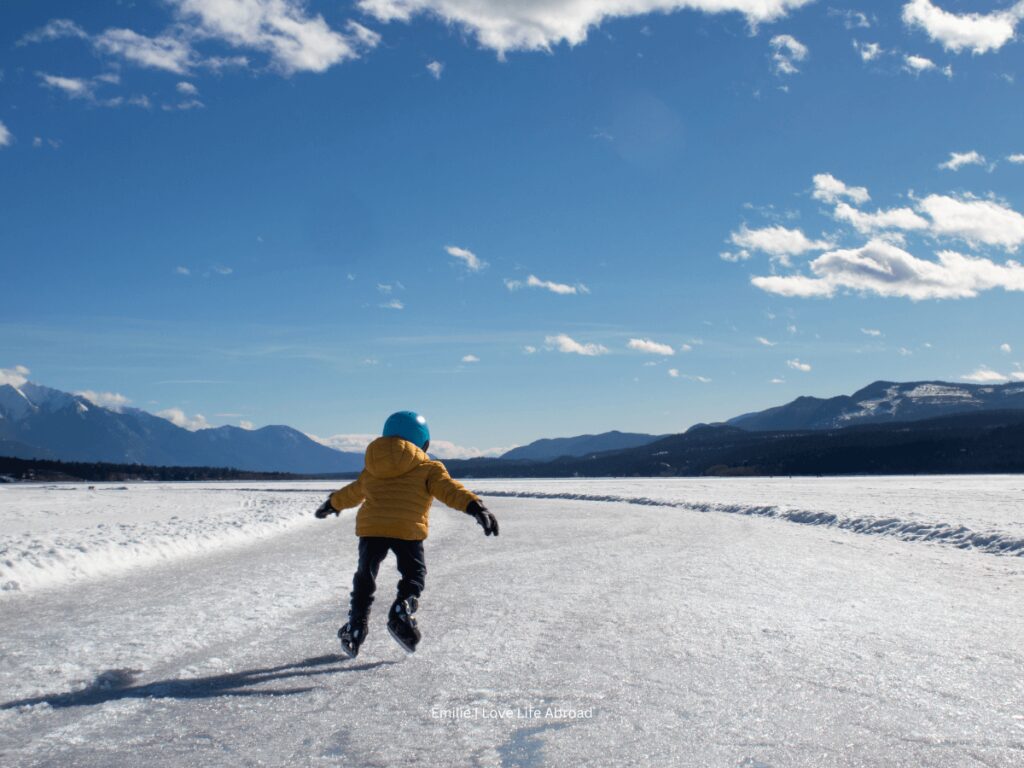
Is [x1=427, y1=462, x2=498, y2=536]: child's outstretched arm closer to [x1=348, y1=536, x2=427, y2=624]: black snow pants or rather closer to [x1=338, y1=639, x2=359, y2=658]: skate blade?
[x1=348, y1=536, x2=427, y2=624]: black snow pants

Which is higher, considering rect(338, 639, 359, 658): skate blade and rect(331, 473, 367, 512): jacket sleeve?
rect(331, 473, 367, 512): jacket sleeve

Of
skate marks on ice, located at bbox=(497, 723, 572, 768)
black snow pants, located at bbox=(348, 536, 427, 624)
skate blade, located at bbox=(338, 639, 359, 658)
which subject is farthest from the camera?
black snow pants, located at bbox=(348, 536, 427, 624)

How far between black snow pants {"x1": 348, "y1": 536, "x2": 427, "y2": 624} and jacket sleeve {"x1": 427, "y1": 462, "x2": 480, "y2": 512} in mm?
415

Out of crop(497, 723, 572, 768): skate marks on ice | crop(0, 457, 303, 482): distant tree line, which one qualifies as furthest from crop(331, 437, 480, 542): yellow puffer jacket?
crop(0, 457, 303, 482): distant tree line

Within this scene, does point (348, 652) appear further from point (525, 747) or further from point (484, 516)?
point (525, 747)

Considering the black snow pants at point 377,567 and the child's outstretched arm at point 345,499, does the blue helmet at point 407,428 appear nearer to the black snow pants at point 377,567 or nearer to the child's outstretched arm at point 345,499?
the child's outstretched arm at point 345,499

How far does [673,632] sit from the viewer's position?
258 inches

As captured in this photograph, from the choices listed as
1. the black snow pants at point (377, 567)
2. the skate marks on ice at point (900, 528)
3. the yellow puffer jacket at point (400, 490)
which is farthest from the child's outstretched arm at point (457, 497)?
the skate marks on ice at point (900, 528)

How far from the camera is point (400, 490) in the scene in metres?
6.20

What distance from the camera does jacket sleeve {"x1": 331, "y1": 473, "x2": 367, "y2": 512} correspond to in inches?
252

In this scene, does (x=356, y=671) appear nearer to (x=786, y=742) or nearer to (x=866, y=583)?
(x=786, y=742)

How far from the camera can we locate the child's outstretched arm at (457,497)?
6020 mm

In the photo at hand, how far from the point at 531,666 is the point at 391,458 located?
1.88 meters

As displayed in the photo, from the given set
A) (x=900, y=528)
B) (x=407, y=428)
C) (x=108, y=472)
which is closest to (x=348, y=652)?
(x=407, y=428)
